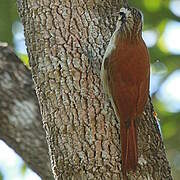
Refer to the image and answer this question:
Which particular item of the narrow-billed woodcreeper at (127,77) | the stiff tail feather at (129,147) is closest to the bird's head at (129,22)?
the narrow-billed woodcreeper at (127,77)

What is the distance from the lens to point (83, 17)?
3504 mm

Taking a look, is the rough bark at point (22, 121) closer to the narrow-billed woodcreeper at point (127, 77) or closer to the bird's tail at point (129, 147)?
the narrow-billed woodcreeper at point (127, 77)

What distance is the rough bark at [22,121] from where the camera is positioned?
431 centimetres

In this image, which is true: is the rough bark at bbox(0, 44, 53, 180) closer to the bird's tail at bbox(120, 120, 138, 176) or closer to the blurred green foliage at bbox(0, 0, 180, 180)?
the bird's tail at bbox(120, 120, 138, 176)

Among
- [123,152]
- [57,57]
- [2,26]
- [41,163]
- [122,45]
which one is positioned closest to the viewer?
[123,152]

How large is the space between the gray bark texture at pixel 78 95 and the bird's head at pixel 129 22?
0.16 feet

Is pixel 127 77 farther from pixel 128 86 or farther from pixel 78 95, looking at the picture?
pixel 78 95

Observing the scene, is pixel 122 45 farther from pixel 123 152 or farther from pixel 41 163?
pixel 41 163

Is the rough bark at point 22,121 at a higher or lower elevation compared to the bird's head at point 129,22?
lower

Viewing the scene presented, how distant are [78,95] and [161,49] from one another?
300 cm

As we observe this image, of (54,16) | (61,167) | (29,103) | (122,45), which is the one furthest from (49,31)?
(29,103)

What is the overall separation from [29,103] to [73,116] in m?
1.24

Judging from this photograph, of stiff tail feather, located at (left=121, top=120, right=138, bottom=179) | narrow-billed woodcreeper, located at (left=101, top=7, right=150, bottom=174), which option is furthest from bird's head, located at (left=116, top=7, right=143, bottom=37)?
stiff tail feather, located at (left=121, top=120, right=138, bottom=179)

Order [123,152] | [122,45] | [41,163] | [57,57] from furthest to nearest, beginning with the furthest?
[41,163] < [122,45] < [57,57] < [123,152]
